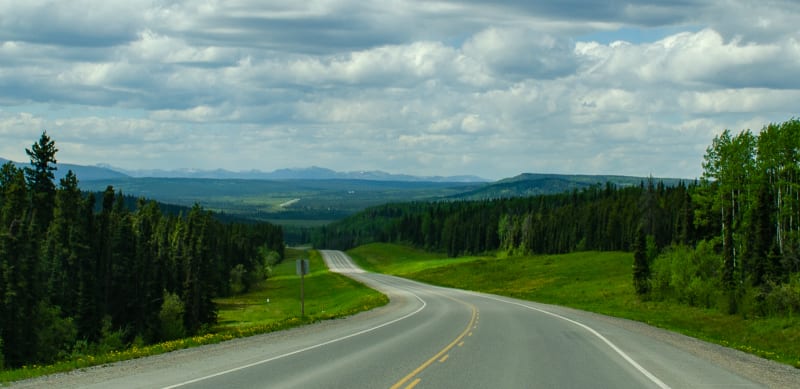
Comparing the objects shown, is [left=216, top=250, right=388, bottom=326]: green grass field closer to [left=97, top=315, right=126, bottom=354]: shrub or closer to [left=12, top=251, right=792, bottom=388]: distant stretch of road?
[left=97, top=315, right=126, bottom=354]: shrub

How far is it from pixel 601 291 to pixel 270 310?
33555mm

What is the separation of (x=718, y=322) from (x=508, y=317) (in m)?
21.9

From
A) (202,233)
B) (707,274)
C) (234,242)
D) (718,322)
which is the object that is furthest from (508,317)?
(234,242)

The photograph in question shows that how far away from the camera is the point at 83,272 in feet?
198

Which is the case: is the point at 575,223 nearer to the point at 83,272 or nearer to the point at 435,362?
the point at 83,272

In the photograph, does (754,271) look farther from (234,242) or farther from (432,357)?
(234,242)

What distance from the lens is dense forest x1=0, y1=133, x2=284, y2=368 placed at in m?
49.2

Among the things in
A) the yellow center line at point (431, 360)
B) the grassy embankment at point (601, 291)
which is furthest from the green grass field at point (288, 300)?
the yellow center line at point (431, 360)

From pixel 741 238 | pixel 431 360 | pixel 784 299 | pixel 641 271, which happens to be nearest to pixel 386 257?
pixel 641 271

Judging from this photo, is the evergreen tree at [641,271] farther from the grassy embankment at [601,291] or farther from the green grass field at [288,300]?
the green grass field at [288,300]

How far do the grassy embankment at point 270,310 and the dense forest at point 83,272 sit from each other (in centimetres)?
317

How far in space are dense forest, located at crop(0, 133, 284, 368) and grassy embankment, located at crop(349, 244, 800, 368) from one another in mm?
30288

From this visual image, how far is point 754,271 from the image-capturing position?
58125 mm

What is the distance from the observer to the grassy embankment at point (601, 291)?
4356 cm
